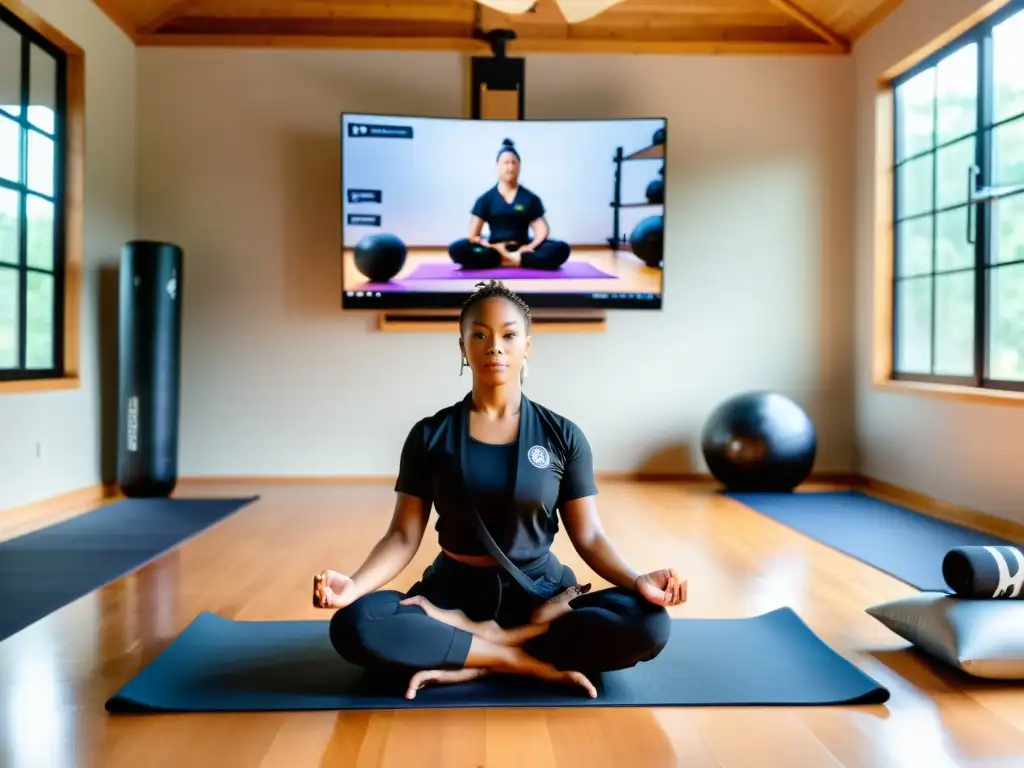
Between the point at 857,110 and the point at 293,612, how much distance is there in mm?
4631

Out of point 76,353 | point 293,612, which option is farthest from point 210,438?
point 293,612

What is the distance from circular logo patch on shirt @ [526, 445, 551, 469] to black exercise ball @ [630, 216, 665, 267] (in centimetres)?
340

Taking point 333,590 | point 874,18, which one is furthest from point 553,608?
point 874,18

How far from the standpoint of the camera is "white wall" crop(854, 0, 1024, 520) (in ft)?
12.9

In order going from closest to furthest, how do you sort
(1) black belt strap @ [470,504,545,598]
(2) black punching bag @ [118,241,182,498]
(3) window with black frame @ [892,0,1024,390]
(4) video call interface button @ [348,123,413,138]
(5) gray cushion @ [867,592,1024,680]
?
(1) black belt strap @ [470,504,545,598] < (5) gray cushion @ [867,592,1024,680] < (3) window with black frame @ [892,0,1024,390] < (2) black punching bag @ [118,241,182,498] < (4) video call interface button @ [348,123,413,138]

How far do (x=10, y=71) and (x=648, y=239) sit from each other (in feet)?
10.9

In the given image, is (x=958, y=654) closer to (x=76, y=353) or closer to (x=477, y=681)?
(x=477, y=681)

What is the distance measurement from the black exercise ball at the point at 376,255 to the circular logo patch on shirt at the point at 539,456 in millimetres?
3351

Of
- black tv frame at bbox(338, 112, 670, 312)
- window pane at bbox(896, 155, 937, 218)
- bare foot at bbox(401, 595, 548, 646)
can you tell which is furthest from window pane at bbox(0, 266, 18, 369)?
window pane at bbox(896, 155, 937, 218)

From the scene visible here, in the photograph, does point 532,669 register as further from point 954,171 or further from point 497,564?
point 954,171

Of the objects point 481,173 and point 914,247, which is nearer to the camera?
point 914,247

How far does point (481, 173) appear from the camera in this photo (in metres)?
5.15

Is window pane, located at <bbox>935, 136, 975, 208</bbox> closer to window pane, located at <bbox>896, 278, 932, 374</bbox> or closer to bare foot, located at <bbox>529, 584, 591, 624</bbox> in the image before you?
window pane, located at <bbox>896, 278, 932, 374</bbox>

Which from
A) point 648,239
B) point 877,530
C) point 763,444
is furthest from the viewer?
point 648,239
